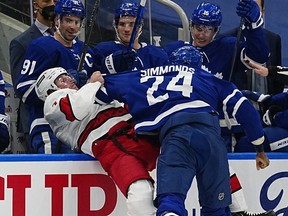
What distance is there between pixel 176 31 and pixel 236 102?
7.18ft

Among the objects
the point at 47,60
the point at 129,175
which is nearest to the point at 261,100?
the point at 47,60

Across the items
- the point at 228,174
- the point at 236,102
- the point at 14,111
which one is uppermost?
the point at 236,102

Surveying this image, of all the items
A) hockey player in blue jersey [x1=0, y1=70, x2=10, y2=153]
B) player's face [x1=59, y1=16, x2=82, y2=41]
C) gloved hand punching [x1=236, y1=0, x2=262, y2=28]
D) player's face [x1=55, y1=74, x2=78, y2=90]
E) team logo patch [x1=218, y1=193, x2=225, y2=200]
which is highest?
gloved hand punching [x1=236, y1=0, x2=262, y2=28]

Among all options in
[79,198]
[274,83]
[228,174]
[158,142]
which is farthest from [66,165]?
[274,83]

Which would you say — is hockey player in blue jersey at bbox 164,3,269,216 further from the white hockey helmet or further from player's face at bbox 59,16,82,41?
the white hockey helmet

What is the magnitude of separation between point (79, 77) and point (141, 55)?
551 millimetres

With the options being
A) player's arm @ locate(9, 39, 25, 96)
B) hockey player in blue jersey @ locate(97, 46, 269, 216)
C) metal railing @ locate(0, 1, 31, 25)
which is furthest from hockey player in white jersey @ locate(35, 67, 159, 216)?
metal railing @ locate(0, 1, 31, 25)

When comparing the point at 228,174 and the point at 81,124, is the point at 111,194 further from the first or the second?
the point at 228,174

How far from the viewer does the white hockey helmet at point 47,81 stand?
14.7 feet

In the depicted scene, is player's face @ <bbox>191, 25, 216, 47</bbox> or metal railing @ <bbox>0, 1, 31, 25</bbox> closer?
player's face @ <bbox>191, 25, 216, 47</bbox>

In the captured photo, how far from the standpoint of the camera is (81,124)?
14.5ft

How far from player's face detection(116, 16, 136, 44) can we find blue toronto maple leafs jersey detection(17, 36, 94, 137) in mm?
371

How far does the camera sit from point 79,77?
464 cm

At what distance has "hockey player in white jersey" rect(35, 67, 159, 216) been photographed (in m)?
4.07
